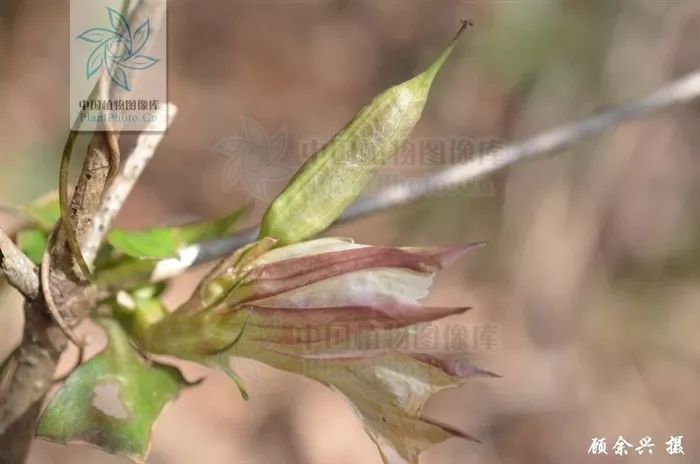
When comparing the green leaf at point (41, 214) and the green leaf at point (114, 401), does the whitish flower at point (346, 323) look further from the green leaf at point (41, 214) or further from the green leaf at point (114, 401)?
the green leaf at point (41, 214)

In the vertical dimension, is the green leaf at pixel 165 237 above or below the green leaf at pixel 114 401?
above

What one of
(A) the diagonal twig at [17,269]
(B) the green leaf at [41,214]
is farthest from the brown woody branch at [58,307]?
(B) the green leaf at [41,214]

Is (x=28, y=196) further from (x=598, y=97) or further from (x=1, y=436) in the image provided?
(x=598, y=97)

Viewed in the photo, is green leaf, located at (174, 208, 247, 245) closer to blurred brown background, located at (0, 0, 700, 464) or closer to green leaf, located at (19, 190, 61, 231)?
green leaf, located at (19, 190, 61, 231)

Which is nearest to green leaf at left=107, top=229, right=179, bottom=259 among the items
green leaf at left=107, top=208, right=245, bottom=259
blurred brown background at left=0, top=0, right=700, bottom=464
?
green leaf at left=107, top=208, right=245, bottom=259

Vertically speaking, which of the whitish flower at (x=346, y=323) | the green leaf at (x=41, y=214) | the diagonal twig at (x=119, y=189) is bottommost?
the whitish flower at (x=346, y=323)

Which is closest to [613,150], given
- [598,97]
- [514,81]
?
[598,97]

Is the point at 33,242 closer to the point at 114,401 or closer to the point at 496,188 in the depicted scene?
the point at 114,401

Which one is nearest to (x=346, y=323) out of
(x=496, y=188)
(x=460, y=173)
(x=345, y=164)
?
(x=345, y=164)
